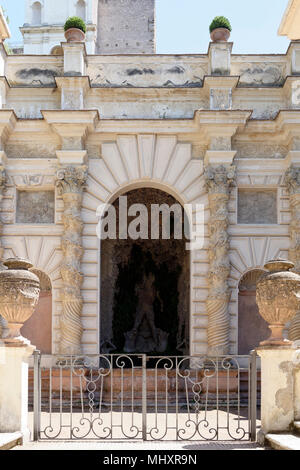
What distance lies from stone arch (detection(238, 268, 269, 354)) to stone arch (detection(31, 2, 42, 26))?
1378 inches

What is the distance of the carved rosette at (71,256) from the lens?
658 inches

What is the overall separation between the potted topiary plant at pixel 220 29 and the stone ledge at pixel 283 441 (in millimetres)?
11571

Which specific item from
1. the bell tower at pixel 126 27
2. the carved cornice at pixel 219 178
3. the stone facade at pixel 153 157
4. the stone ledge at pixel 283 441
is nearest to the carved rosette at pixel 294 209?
the stone facade at pixel 153 157

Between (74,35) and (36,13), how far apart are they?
104ft

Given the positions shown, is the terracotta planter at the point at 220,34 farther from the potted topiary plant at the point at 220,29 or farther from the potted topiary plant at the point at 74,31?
the potted topiary plant at the point at 74,31

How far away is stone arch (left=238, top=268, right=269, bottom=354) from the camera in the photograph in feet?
57.8

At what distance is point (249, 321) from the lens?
58.1ft

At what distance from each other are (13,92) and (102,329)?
7.28 meters

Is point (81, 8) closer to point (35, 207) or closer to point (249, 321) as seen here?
point (35, 207)

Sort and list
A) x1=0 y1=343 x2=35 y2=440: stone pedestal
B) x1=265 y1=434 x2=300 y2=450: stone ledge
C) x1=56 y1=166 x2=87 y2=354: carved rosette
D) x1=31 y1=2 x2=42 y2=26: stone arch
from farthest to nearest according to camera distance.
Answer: x1=31 y1=2 x2=42 y2=26: stone arch < x1=56 y1=166 x2=87 y2=354: carved rosette < x1=0 y1=343 x2=35 y2=440: stone pedestal < x1=265 y1=434 x2=300 y2=450: stone ledge

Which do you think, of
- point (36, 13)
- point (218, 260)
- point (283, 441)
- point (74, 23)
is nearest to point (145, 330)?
point (218, 260)

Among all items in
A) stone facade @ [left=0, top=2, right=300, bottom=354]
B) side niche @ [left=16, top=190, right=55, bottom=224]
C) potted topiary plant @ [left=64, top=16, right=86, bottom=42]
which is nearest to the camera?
stone facade @ [left=0, top=2, right=300, bottom=354]

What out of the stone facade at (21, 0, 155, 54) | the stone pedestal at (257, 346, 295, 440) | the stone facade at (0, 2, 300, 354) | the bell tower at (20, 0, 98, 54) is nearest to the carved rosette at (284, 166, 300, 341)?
the stone facade at (0, 2, 300, 354)

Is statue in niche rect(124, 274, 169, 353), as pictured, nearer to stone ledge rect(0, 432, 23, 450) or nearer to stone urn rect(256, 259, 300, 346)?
stone urn rect(256, 259, 300, 346)
